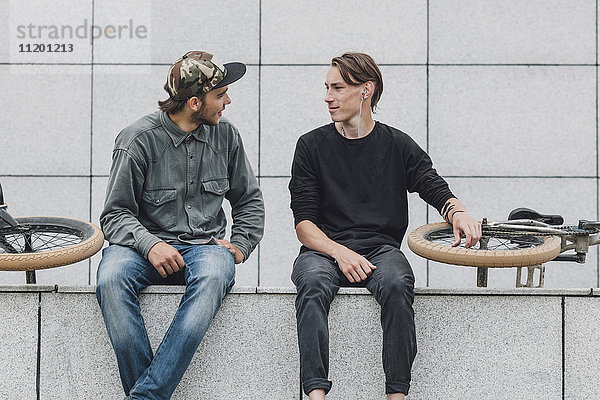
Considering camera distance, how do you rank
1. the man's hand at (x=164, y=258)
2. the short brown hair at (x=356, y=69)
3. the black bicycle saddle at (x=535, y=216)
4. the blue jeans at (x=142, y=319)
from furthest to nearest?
the black bicycle saddle at (x=535, y=216) < the short brown hair at (x=356, y=69) < the man's hand at (x=164, y=258) < the blue jeans at (x=142, y=319)

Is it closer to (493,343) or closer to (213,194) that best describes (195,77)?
(213,194)

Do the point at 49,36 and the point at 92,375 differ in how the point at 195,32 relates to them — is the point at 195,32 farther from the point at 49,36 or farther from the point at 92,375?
the point at 92,375

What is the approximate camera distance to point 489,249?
4.43 m

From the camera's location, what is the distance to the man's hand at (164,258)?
13.7ft

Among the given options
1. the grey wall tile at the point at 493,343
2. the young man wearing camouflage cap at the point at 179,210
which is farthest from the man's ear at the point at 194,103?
the grey wall tile at the point at 493,343

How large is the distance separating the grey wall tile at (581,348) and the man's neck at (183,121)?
2.17m

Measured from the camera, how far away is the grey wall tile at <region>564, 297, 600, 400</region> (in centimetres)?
436

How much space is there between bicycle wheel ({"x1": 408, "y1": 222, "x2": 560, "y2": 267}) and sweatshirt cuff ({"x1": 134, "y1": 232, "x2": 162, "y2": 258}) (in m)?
1.33

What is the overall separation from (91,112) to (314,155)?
8.20 ft

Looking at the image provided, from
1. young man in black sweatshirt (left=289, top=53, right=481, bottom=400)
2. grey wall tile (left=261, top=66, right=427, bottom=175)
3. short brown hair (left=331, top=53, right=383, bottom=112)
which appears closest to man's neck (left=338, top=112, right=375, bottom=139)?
young man in black sweatshirt (left=289, top=53, right=481, bottom=400)

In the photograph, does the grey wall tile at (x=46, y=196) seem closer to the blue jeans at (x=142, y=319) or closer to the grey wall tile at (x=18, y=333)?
the grey wall tile at (x=18, y=333)

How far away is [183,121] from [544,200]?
3116 mm

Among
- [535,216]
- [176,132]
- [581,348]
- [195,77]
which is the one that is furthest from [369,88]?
[581,348]

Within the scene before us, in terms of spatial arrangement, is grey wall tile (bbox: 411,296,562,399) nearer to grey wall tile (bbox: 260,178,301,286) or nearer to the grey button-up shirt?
the grey button-up shirt
